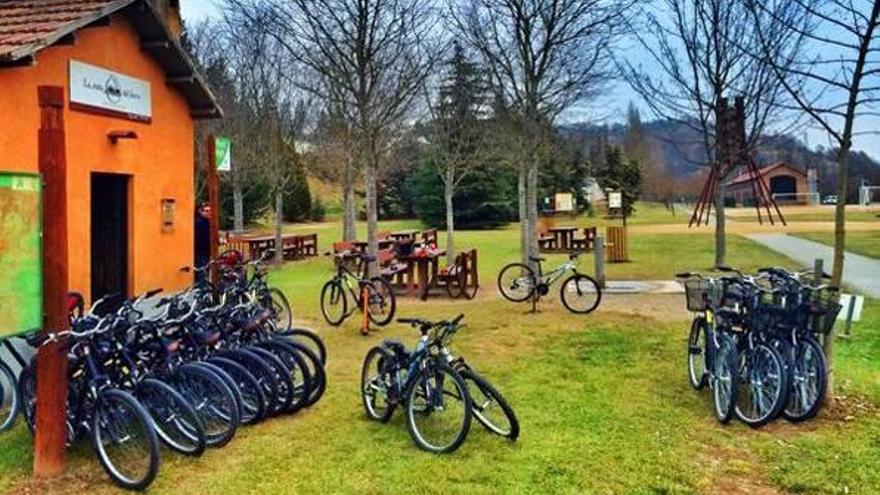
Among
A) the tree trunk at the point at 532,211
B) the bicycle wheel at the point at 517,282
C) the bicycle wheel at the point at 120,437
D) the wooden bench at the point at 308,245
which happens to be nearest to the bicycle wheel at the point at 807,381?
the bicycle wheel at the point at 120,437

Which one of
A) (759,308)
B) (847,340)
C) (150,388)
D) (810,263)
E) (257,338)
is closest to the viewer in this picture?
(150,388)

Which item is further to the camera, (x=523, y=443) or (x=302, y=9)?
(x=302, y=9)

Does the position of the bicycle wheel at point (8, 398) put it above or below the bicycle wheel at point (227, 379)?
below

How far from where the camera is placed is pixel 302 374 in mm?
6129

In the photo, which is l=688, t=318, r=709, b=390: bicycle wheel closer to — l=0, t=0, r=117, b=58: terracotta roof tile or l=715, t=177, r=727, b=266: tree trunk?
l=0, t=0, r=117, b=58: terracotta roof tile

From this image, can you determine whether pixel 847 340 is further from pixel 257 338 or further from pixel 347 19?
pixel 347 19

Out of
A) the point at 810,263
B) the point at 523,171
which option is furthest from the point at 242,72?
the point at 810,263

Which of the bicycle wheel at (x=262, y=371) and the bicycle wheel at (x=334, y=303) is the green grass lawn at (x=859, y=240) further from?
the bicycle wheel at (x=262, y=371)

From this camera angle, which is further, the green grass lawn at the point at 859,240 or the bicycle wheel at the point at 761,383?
the green grass lawn at the point at 859,240

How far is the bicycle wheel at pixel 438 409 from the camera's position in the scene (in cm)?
506

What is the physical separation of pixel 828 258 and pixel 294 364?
17.9 m

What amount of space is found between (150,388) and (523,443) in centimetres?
255

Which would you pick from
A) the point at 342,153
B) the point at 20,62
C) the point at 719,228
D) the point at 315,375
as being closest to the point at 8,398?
the point at 315,375

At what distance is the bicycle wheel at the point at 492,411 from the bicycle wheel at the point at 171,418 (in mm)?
1812
